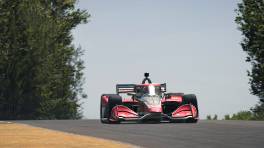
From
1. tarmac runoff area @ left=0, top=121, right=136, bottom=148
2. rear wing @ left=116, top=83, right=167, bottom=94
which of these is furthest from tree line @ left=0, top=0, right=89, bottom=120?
tarmac runoff area @ left=0, top=121, right=136, bottom=148

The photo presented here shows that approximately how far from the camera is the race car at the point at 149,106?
99.2 feet

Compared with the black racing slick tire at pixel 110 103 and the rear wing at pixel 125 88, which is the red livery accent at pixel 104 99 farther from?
the rear wing at pixel 125 88

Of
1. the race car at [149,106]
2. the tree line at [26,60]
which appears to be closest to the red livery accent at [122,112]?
the race car at [149,106]

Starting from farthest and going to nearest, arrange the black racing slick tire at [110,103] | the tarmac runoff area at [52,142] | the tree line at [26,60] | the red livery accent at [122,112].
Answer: the tree line at [26,60]
the black racing slick tire at [110,103]
the red livery accent at [122,112]
the tarmac runoff area at [52,142]

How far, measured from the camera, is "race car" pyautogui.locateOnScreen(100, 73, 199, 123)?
30.2m

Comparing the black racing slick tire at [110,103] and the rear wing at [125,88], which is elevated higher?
the rear wing at [125,88]

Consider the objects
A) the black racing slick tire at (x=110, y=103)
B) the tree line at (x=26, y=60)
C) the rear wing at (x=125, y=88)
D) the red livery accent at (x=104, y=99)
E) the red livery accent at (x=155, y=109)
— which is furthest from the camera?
the tree line at (x=26, y=60)

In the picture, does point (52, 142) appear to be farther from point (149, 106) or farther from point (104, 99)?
point (104, 99)

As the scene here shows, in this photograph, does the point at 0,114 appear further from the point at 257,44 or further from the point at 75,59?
the point at 257,44

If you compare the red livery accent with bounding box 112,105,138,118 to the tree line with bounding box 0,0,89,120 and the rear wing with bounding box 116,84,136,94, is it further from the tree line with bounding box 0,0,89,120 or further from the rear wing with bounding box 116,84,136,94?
the tree line with bounding box 0,0,89,120

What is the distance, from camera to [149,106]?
3000 centimetres

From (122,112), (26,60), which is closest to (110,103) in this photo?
(122,112)

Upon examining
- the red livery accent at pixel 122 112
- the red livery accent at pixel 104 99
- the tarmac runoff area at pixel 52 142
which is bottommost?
the tarmac runoff area at pixel 52 142

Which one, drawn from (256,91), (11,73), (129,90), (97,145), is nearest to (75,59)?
(11,73)
